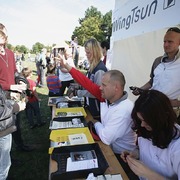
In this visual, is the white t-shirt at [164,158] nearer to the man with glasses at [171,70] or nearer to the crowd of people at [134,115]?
the crowd of people at [134,115]

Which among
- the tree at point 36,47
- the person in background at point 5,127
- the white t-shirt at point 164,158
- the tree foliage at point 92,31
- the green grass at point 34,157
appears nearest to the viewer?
the white t-shirt at point 164,158

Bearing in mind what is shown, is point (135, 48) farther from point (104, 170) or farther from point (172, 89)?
point (104, 170)

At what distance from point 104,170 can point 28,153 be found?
78.0 inches

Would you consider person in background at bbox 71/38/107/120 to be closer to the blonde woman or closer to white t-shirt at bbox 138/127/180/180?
the blonde woman

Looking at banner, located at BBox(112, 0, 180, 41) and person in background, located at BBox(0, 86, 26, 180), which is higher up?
banner, located at BBox(112, 0, 180, 41)

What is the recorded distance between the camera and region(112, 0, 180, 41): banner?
1637 millimetres

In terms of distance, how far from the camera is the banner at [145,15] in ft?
5.37

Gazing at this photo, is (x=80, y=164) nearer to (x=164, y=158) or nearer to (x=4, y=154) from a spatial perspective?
(x=164, y=158)

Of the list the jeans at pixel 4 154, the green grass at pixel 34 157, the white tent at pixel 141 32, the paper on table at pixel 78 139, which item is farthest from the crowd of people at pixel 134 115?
the green grass at pixel 34 157

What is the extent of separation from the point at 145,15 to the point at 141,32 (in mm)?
273

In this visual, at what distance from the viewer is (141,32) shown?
247cm

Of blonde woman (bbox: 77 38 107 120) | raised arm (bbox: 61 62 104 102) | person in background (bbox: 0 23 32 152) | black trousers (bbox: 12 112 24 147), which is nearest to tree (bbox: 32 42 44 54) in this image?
black trousers (bbox: 12 112 24 147)

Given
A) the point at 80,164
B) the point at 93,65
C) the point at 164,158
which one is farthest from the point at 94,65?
the point at 164,158

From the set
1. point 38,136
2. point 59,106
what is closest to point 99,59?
point 59,106
